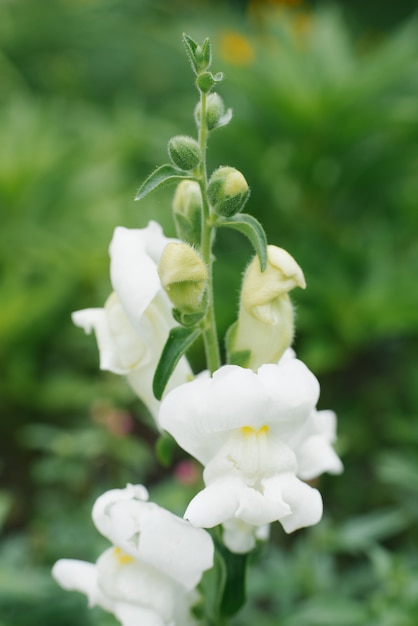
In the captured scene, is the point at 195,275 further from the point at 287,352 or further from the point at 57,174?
the point at 57,174

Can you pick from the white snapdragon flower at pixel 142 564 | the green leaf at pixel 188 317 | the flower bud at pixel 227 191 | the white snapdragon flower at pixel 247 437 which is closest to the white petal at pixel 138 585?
the white snapdragon flower at pixel 142 564

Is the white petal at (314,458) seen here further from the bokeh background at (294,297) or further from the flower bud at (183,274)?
the bokeh background at (294,297)

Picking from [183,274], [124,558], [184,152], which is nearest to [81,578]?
[124,558]

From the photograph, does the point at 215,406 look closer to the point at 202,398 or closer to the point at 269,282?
the point at 202,398

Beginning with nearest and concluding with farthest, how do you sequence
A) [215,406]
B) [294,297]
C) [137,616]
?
[215,406] < [137,616] < [294,297]

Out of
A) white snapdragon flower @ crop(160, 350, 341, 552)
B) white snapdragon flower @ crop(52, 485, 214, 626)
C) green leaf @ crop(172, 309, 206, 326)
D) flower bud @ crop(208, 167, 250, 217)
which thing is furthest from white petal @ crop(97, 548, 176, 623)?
flower bud @ crop(208, 167, 250, 217)

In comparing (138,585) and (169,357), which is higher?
(169,357)

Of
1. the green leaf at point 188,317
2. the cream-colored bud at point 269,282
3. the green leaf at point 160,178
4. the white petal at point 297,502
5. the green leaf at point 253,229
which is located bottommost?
the white petal at point 297,502

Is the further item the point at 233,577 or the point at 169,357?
the point at 233,577

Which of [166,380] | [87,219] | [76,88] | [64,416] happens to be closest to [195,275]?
[166,380]
